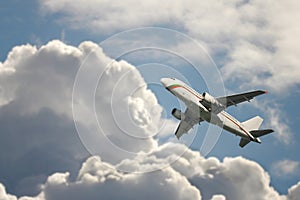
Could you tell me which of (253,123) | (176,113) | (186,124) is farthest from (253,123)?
(176,113)

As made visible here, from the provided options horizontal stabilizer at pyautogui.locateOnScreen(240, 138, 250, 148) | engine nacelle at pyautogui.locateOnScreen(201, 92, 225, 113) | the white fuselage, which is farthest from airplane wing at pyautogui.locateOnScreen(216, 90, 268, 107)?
horizontal stabilizer at pyautogui.locateOnScreen(240, 138, 250, 148)

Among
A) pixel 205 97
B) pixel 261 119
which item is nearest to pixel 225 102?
pixel 205 97

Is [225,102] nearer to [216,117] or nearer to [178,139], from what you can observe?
[216,117]

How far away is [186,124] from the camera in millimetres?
151625

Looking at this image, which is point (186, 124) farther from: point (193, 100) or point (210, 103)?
point (210, 103)

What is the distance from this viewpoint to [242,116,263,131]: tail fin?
162m

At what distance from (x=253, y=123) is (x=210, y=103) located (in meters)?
34.9

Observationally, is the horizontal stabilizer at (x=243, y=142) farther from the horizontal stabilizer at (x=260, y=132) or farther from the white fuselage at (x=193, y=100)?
the white fuselage at (x=193, y=100)

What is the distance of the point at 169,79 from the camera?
136 metres

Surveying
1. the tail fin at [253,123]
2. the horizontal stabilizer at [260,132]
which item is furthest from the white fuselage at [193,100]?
Result: the tail fin at [253,123]

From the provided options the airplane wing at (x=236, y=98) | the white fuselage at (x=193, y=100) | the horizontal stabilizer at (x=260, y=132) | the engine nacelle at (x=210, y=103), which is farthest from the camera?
the horizontal stabilizer at (x=260, y=132)

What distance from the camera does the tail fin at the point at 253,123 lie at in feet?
531

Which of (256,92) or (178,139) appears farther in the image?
(178,139)

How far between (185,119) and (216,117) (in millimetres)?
13614
